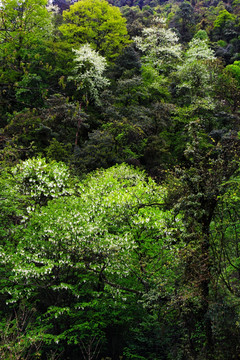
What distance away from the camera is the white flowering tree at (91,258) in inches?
400

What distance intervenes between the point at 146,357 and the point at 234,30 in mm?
47049

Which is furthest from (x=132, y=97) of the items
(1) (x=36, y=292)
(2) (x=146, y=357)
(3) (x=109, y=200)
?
(2) (x=146, y=357)

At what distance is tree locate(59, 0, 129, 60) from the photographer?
100 ft

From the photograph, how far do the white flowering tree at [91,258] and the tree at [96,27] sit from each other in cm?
2367

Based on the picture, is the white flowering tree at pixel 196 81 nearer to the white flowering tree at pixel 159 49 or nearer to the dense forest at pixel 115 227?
the dense forest at pixel 115 227

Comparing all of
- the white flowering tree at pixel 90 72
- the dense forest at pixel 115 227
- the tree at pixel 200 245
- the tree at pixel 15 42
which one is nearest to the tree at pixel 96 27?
the dense forest at pixel 115 227

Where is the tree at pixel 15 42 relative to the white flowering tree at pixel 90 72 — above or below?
below

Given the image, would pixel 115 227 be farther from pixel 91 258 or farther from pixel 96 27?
pixel 96 27

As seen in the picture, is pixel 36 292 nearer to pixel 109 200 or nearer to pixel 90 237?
pixel 90 237

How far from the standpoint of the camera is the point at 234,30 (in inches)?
1742

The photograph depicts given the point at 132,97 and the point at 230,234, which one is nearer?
the point at 230,234

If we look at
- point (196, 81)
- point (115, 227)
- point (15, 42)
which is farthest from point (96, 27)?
point (15, 42)

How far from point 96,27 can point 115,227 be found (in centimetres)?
2639

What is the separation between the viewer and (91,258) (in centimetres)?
1075
